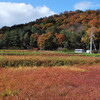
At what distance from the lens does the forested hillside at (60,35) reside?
261 feet

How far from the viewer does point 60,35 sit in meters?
83.4

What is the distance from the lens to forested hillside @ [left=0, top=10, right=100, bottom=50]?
7956 cm

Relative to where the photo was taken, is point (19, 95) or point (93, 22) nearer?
point (19, 95)

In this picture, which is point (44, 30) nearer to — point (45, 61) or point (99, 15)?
point (99, 15)

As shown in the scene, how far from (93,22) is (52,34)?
17.1 m

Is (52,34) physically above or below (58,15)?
below

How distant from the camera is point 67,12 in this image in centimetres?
11025

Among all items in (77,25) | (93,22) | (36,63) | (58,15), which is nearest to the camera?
(36,63)

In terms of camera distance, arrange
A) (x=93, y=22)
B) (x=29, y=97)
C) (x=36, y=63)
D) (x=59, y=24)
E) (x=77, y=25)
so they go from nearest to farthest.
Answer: (x=29, y=97)
(x=36, y=63)
(x=93, y=22)
(x=77, y=25)
(x=59, y=24)

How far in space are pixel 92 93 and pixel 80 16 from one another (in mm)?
91101

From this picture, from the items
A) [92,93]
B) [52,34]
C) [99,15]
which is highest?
[99,15]

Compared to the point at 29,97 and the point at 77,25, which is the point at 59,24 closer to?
the point at 77,25

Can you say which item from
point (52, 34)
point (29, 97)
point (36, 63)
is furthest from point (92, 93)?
point (52, 34)

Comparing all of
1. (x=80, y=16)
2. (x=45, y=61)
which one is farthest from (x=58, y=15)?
(x=45, y=61)
